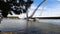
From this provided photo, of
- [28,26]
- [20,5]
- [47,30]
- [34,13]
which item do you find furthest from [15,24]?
[20,5]

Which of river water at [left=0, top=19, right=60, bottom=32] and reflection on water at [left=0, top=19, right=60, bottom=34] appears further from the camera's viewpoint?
reflection on water at [left=0, top=19, right=60, bottom=34]

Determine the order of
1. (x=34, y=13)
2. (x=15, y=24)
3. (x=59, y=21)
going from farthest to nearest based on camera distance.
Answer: (x=15, y=24), (x=59, y=21), (x=34, y=13)

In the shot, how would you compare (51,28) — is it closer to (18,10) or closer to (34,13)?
(34,13)

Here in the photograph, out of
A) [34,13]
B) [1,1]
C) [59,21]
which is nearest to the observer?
[1,1]

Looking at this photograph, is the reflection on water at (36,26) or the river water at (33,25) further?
the reflection on water at (36,26)

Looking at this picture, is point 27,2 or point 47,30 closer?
point 27,2

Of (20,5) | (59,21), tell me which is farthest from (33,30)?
(20,5)

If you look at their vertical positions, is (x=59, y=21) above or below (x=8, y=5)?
below

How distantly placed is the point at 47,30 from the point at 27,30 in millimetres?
748

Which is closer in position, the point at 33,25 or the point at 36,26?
the point at 36,26

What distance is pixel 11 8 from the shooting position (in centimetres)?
349

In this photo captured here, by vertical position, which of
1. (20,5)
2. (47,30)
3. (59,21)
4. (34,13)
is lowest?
(47,30)

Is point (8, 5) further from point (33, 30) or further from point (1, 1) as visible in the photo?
point (33, 30)

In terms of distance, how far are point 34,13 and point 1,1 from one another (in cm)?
123
